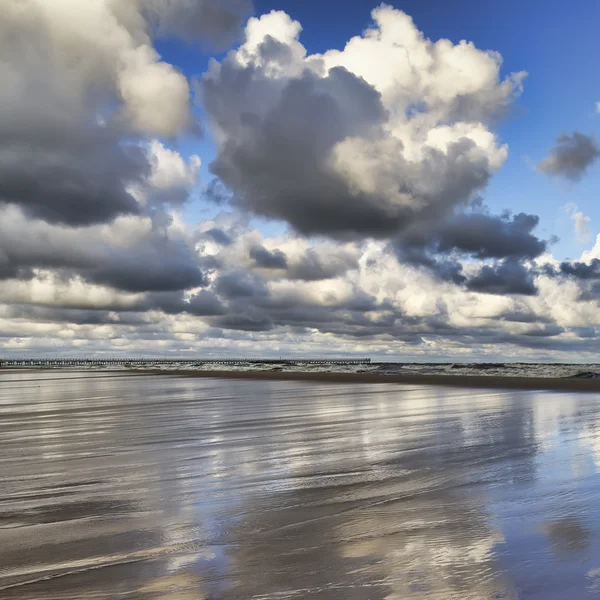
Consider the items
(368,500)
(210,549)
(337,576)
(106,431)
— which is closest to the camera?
(337,576)

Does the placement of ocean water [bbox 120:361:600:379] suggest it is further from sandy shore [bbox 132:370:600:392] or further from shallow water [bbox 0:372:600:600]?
shallow water [bbox 0:372:600:600]

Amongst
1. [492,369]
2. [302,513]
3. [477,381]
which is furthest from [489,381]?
[302,513]

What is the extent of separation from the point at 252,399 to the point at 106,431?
11817 millimetres

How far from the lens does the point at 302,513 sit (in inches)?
287

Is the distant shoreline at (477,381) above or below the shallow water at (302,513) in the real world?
below

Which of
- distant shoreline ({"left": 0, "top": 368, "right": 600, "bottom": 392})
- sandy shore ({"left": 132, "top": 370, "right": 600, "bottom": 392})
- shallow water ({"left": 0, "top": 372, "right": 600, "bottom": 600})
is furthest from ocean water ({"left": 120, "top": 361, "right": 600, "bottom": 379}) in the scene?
shallow water ({"left": 0, "top": 372, "right": 600, "bottom": 600})

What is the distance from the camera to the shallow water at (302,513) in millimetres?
5098

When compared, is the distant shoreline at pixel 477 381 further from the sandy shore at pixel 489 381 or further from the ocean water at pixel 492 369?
the ocean water at pixel 492 369

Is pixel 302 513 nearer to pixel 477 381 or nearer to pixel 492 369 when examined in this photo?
pixel 477 381

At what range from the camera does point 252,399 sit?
27.0 m

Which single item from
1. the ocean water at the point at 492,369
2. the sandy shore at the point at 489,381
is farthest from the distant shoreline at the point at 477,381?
the ocean water at the point at 492,369

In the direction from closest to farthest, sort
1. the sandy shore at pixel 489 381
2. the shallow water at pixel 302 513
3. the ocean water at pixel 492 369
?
the shallow water at pixel 302 513 < the sandy shore at pixel 489 381 < the ocean water at pixel 492 369

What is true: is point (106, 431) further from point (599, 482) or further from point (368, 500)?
point (599, 482)

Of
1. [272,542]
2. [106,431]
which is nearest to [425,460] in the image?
[272,542]
